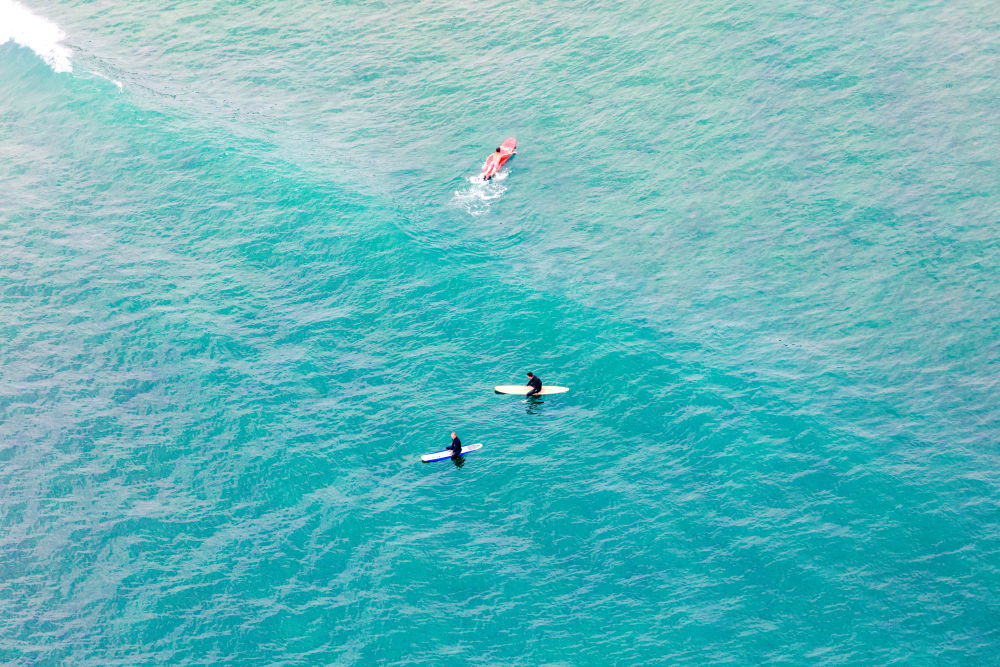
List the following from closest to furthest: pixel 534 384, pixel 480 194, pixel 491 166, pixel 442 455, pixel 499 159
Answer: pixel 442 455 < pixel 534 384 < pixel 480 194 < pixel 491 166 < pixel 499 159

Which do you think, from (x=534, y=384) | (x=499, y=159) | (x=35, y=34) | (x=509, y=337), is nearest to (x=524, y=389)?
(x=534, y=384)

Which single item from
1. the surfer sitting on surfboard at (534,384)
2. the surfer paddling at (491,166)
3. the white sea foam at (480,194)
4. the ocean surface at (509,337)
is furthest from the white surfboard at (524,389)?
the surfer paddling at (491,166)

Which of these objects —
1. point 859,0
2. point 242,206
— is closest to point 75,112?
point 242,206

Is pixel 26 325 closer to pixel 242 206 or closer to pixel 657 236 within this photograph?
pixel 242 206

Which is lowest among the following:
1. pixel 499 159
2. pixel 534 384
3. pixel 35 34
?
pixel 534 384

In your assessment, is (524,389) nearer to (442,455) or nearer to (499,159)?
(442,455)

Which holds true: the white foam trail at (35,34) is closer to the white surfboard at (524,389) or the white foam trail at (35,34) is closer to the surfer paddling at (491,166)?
the surfer paddling at (491,166)

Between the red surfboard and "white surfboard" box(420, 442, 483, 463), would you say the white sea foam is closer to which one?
the red surfboard
